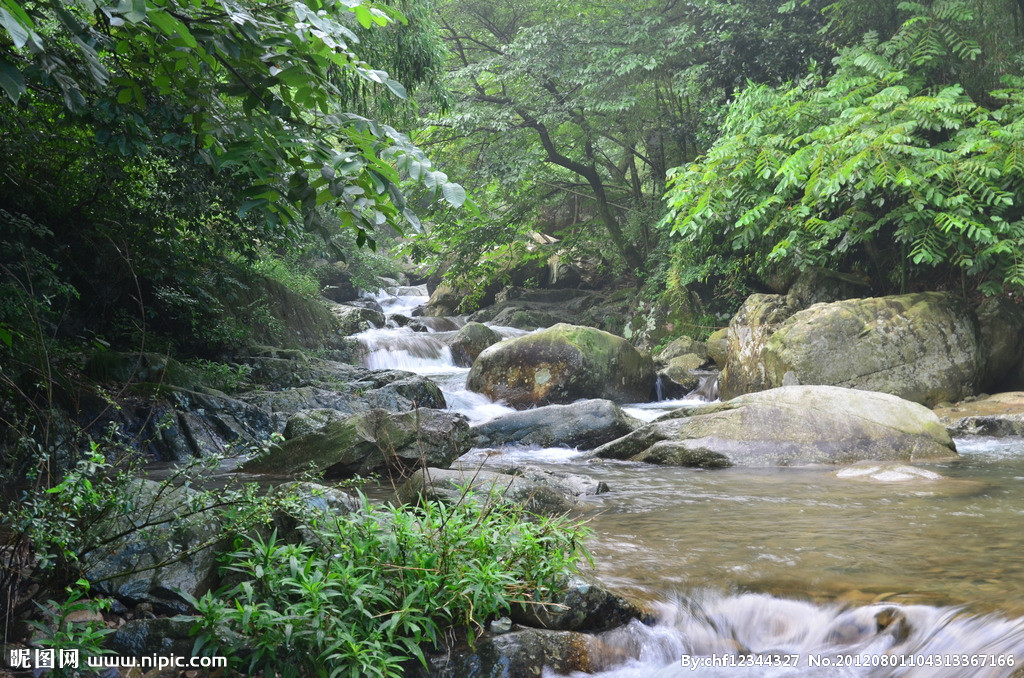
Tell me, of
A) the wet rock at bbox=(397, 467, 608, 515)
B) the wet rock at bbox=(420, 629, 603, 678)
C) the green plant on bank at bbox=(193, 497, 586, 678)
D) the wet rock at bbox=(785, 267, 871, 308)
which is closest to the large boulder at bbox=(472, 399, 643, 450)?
the wet rock at bbox=(397, 467, 608, 515)

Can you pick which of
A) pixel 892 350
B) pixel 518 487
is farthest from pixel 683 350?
pixel 518 487

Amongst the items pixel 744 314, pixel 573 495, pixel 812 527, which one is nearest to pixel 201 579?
pixel 573 495

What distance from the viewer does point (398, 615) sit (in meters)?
2.67

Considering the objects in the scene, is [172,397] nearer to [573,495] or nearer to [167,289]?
[167,289]

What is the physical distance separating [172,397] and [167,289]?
5.65 ft

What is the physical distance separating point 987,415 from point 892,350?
154 cm

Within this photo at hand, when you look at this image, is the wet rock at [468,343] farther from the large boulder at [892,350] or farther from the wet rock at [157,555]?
the wet rock at [157,555]

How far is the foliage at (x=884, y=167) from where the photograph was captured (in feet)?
30.6

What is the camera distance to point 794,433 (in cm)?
760

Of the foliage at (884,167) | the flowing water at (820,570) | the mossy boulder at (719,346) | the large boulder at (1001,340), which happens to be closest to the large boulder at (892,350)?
the large boulder at (1001,340)

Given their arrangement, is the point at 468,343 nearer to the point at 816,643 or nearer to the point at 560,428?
the point at 560,428

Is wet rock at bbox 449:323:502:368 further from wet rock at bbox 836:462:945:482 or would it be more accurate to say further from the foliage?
wet rock at bbox 836:462:945:482

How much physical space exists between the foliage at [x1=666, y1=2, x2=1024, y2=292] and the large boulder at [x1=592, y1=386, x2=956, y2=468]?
3.26m

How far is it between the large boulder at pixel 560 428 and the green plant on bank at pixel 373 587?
5135 millimetres
